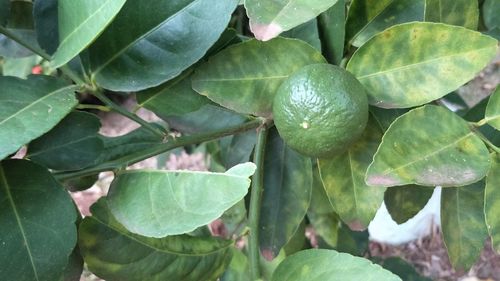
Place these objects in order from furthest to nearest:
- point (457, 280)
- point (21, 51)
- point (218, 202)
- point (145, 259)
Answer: point (457, 280) < point (21, 51) < point (145, 259) < point (218, 202)

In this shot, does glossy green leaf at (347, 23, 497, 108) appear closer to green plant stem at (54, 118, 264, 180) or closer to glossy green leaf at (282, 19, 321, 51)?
glossy green leaf at (282, 19, 321, 51)

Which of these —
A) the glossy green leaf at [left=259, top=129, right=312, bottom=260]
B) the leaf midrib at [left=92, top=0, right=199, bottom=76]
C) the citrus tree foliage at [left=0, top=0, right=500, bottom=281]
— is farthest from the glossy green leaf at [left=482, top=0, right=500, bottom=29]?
the leaf midrib at [left=92, top=0, right=199, bottom=76]

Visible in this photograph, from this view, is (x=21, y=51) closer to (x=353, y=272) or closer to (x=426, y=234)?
(x=353, y=272)

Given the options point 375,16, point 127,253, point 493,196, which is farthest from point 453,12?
point 127,253

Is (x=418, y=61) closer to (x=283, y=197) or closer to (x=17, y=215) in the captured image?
(x=283, y=197)

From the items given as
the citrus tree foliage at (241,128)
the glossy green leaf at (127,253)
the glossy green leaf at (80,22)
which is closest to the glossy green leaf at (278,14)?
the citrus tree foliage at (241,128)

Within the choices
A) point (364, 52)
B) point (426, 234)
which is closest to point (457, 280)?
point (426, 234)
